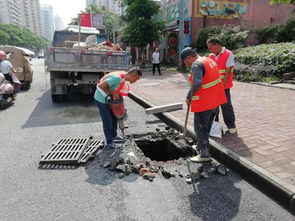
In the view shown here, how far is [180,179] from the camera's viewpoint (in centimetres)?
320

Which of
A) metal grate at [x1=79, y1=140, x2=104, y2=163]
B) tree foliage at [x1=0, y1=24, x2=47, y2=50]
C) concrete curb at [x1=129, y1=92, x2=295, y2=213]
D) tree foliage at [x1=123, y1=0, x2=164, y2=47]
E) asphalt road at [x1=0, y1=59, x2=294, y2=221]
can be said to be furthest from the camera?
tree foliage at [x1=0, y1=24, x2=47, y2=50]

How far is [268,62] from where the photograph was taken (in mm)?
11367

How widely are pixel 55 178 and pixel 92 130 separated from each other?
6.52ft

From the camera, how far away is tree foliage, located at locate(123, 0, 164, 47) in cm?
1809

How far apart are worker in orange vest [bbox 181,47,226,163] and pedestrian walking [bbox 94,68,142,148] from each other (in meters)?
0.89

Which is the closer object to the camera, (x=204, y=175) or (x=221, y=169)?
(x=204, y=175)

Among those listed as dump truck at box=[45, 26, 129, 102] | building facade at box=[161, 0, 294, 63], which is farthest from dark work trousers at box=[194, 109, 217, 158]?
building facade at box=[161, 0, 294, 63]

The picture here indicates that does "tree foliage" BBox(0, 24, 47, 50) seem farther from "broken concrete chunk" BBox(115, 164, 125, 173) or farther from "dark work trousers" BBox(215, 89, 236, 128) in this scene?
"broken concrete chunk" BBox(115, 164, 125, 173)

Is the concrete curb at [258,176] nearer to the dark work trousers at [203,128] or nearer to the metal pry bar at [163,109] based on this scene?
the dark work trousers at [203,128]

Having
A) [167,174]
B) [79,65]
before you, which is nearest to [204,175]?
[167,174]

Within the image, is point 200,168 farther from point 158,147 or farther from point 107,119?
point 107,119

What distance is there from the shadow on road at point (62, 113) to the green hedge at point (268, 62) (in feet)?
24.5

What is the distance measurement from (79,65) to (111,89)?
3.61 meters

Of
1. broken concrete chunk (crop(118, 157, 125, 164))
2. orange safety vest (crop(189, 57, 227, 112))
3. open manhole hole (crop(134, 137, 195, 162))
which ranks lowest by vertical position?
open manhole hole (crop(134, 137, 195, 162))
